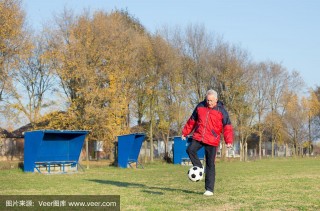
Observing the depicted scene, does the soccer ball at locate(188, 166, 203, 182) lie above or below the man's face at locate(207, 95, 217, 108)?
below

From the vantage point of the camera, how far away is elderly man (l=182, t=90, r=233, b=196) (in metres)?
10.3

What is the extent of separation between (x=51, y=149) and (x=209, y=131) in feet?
61.2

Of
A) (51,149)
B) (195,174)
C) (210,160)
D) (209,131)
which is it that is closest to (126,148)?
(51,149)

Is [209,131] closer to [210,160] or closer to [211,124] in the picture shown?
[211,124]

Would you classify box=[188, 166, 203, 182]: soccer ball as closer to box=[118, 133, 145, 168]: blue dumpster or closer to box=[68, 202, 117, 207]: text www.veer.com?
box=[68, 202, 117, 207]: text www.veer.com

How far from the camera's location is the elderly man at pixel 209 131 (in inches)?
406

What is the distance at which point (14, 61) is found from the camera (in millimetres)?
31500

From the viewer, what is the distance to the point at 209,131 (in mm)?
10336

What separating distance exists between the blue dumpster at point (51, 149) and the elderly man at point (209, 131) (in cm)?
1552

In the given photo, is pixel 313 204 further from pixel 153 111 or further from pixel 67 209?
pixel 153 111

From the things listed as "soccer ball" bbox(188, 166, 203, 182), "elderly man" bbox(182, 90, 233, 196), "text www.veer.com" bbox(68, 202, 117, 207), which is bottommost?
"text www.veer.com" bbox(68, 202, 117, 207)

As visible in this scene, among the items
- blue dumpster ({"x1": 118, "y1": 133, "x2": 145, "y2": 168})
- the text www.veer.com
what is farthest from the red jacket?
blue dumpster ({"x1": 118, "y1": 133, "x2": 145, "y2": 168})

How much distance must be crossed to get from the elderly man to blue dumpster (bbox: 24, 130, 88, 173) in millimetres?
15525

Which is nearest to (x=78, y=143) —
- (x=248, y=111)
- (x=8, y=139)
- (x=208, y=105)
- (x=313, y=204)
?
(x=208, y=105)
